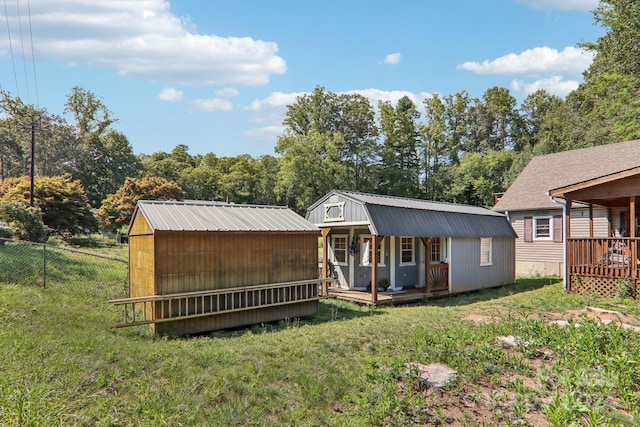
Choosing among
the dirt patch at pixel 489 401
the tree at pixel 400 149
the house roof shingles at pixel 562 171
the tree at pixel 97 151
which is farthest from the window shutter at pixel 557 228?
the tree at pixel 97 151

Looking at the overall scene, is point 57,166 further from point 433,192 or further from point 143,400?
point 143,400

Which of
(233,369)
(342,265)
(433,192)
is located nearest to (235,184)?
(433,192)

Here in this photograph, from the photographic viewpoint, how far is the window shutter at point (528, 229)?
18609mm

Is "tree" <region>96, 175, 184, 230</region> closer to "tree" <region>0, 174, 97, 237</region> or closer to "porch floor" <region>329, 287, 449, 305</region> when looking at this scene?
"tree" <region>0, 174, 97, 237</region>

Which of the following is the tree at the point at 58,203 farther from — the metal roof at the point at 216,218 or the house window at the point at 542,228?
the house window at the point at 542,228

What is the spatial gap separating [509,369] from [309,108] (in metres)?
39.2

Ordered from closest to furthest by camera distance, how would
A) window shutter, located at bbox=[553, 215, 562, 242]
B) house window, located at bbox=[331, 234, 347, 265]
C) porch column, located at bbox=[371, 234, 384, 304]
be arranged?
porch column, located at bbox=[371, 234, 384, 304] < house window, located at bbox=[331, 234, 347, 265] < window shutter, located at bbox=[553, 215, 562, 242]

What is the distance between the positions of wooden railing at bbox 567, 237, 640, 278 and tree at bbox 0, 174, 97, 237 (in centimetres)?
2416

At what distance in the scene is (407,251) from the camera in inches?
554

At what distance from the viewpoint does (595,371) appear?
548cm

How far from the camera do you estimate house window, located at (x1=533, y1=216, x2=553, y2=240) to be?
17984mm

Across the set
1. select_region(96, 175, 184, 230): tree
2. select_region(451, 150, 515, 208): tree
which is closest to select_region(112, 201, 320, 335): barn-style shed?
select_region(96, 175, 184, 230): tree

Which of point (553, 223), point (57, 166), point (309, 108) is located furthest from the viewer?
point (309, 108)

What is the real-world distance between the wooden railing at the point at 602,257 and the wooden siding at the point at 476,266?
9.97ft
